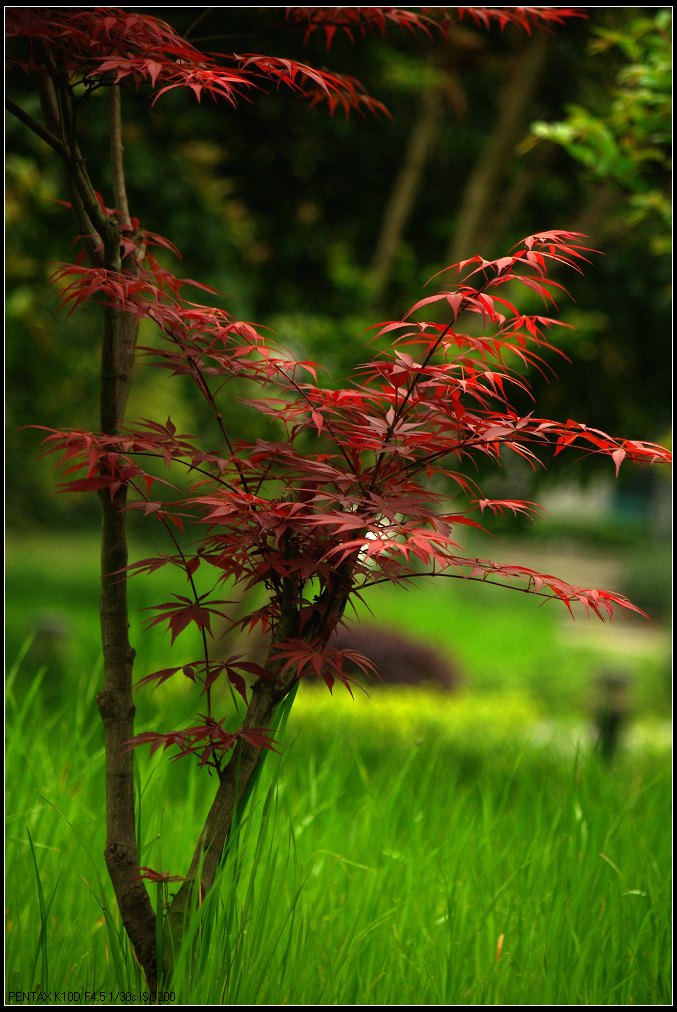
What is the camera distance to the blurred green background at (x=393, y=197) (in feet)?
15.3

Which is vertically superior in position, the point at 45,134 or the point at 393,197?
the point at 393,197

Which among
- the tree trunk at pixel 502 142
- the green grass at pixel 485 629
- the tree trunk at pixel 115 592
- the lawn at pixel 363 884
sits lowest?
the green grass at pixel 485 629

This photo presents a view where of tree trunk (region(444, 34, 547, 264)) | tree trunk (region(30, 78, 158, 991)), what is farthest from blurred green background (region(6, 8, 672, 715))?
tree trunk (region(30, 78, 158, 991))

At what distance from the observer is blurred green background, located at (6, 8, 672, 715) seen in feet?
15.3

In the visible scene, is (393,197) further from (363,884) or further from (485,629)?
(485,629)

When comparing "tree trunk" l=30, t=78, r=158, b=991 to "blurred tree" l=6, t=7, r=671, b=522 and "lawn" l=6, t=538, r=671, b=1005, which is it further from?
"blurred tree" l=6, t=7, r=671, b=522

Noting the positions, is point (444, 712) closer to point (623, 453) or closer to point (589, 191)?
point (589, 191)

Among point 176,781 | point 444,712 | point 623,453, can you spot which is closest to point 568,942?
point 623,453

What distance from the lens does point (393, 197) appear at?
244 inches

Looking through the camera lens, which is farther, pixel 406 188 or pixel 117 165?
pixel 406 188

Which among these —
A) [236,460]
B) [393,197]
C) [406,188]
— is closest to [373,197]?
[393,197]

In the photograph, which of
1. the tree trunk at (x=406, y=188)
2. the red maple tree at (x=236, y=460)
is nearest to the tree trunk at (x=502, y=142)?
the tree trunk at (x=406, y=188)

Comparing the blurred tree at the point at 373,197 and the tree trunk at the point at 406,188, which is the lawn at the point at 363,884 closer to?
the blurred tree at the point at 373,197

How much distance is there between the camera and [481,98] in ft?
21.9
